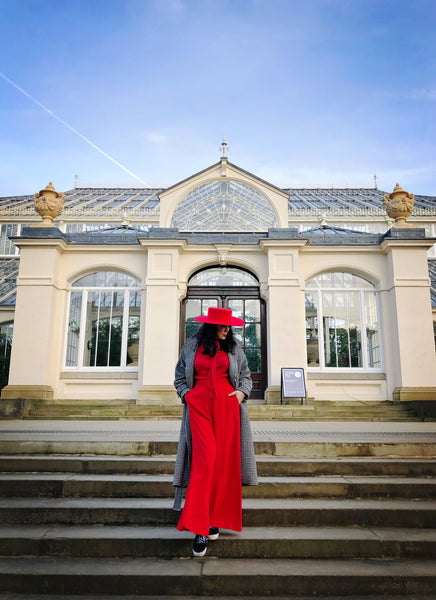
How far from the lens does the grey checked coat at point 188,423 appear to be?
12.1ft

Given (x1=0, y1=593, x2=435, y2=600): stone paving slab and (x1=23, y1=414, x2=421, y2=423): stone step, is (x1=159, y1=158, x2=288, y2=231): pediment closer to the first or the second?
(x1=23, y1=414, x2=421, y2=423): stone step

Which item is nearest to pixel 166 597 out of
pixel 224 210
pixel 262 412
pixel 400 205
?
pixel 262 412

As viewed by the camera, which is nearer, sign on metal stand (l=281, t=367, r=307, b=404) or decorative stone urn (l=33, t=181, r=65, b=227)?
sign on metal stand (l=281, t=367, r=307, b=404)

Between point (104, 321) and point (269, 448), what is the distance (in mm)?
8327

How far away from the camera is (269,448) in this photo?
5.55 meters

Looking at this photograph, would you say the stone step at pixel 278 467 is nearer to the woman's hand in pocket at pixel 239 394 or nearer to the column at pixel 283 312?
the woman's hand in pocket at pixel 239 394

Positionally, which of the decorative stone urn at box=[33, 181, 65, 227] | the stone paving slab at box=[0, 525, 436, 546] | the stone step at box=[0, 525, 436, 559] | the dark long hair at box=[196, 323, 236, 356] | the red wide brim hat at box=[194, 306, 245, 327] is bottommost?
the stone step at box=[0, 525, 436, 559]

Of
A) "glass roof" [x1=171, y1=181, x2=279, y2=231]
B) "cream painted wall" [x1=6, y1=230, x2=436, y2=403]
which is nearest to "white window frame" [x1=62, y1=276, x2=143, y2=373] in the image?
"cream painted wall" [x1=6, y1=230, x2=436, y2=403]

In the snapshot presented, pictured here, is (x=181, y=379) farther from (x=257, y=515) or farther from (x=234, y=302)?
(x=234, y=302)

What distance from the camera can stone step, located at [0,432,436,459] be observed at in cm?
550

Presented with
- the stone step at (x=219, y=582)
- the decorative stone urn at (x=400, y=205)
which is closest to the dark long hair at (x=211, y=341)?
the stone step at (x=219, y=582)

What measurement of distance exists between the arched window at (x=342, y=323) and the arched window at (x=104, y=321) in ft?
16.3

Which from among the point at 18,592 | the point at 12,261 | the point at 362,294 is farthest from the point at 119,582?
the point at 12,261

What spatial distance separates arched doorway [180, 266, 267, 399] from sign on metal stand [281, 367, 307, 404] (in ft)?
4.59
